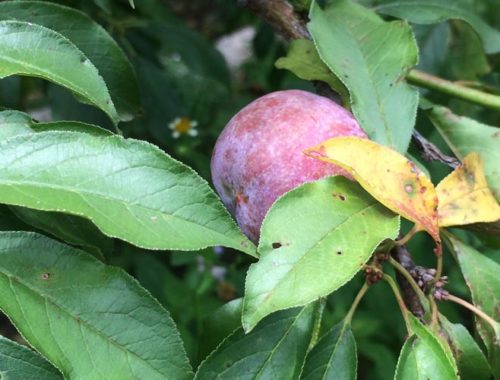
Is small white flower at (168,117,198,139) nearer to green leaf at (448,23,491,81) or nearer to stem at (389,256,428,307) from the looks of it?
green leaf at (448,23,491,81)

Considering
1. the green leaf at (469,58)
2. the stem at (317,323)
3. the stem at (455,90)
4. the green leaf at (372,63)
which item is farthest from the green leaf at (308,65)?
the green leaf at (469,58)

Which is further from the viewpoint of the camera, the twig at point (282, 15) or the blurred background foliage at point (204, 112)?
the blurred background foliage at point (204, 112)

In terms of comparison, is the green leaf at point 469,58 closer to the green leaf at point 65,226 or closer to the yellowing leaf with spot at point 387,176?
the yellowing leaf with spot at point 387,176

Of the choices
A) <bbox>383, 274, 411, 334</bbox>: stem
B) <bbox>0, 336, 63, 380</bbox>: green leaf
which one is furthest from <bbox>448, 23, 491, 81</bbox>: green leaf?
<bbox>0, 336, 63, 380</bbox>: green leaf

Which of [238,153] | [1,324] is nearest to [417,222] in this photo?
[238,153]

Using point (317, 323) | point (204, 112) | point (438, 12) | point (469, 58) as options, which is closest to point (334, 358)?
point (317, 323)

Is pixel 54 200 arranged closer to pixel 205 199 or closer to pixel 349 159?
pixel 205 199

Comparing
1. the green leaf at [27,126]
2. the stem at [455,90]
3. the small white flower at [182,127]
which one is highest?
the green leaf at [27,126]
